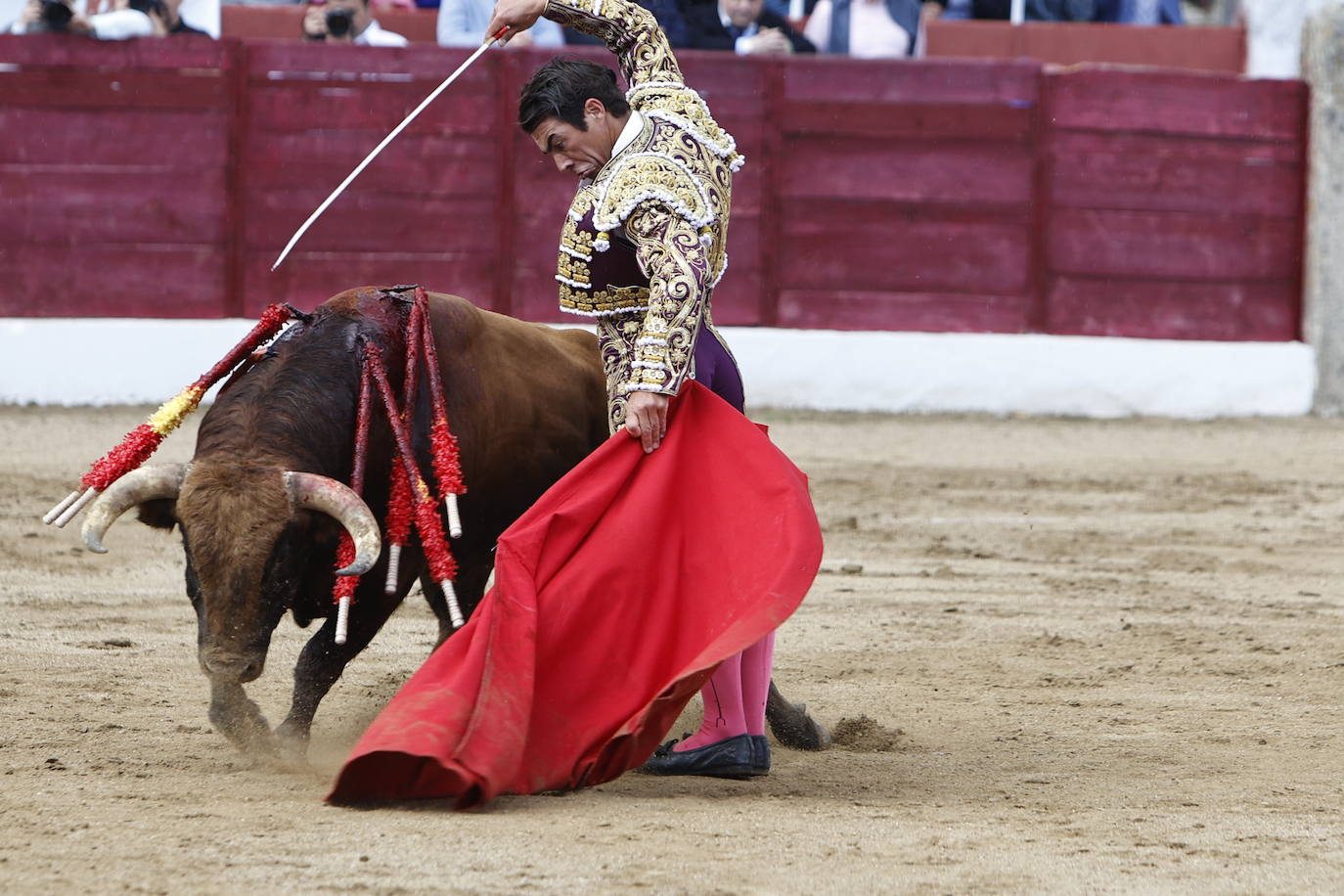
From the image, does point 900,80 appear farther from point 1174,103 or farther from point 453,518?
point 453,518

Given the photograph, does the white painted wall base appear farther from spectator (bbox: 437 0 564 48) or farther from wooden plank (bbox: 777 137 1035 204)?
spectator (bbox: 437 0 564 48)

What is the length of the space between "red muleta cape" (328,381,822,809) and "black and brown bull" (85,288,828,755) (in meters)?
0.25

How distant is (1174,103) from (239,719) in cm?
648

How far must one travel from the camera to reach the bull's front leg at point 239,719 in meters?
3.00

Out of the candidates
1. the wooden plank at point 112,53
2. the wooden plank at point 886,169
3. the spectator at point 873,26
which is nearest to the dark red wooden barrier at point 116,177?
the wooden plank at point 112,53

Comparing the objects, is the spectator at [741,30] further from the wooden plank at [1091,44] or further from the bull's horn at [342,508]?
the bull's horn at [342,508]

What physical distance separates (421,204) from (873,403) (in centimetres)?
212

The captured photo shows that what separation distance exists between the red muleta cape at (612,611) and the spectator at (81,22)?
18.6 feet

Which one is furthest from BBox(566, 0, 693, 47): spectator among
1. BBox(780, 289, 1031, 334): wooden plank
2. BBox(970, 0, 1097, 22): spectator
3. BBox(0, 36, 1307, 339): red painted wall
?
BBox(970, 0, 1097, 22): spectator

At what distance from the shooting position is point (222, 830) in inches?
101

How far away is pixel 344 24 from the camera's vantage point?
8.14 m

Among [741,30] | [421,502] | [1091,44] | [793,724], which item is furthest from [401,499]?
[1091,44]

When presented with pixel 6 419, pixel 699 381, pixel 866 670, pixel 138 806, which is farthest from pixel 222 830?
pixel 6 419

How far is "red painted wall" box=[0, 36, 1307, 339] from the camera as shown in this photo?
8164 mm
